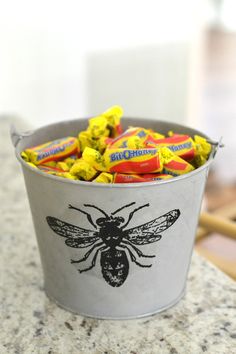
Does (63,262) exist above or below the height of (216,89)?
above

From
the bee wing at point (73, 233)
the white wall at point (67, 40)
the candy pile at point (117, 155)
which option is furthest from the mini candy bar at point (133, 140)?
the white wall at point (67, 40)

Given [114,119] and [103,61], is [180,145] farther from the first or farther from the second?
[103,61]

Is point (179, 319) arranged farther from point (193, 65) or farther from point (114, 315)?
point (193, 65)

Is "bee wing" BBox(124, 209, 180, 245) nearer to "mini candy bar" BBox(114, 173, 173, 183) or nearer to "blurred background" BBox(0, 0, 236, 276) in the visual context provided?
"mini candy bar" BBox(114, 173, 173, 183)

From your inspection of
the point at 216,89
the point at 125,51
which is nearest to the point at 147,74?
the point at 125,51

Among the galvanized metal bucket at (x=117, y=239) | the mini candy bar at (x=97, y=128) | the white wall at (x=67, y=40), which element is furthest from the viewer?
the white wall at (x=67, y=40)

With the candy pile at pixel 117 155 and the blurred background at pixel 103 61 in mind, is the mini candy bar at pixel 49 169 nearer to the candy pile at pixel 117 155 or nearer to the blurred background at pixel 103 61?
the candy pile at pixel 117 155
